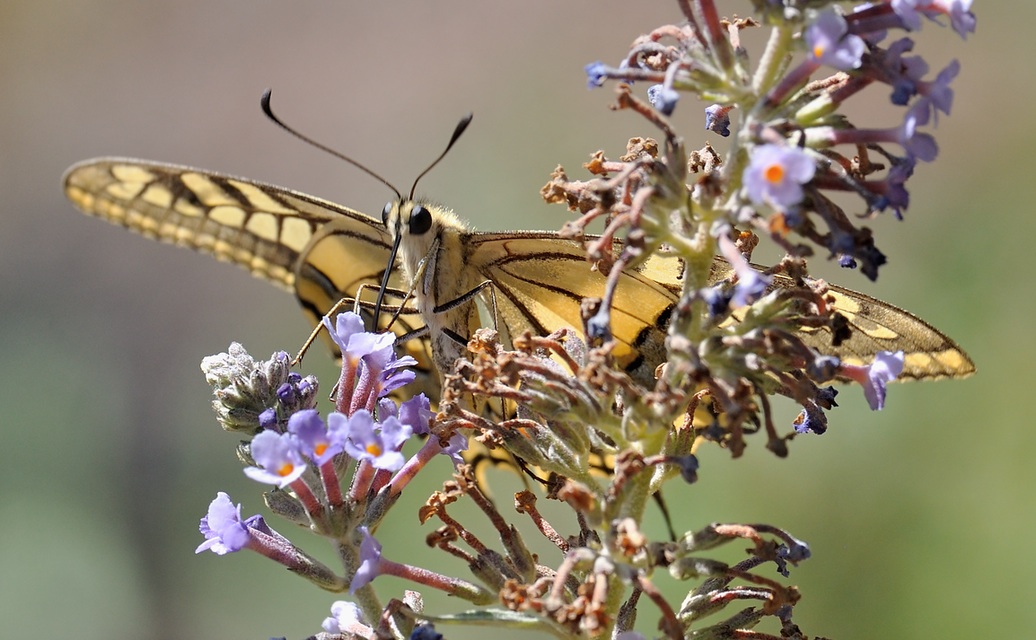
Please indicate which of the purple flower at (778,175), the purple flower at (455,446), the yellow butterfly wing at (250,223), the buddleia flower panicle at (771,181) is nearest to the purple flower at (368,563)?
the purple flower at (455,446)

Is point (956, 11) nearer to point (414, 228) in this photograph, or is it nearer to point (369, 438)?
point (369, 438)

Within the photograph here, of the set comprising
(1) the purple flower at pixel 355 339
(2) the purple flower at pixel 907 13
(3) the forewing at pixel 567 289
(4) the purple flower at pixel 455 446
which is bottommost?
(4) the purple flower at pixel 455 446

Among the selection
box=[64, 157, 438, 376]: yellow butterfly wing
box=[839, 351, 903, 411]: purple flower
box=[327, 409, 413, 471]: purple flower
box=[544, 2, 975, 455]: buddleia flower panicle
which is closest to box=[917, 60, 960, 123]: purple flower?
box=[544, 2, 975, 455]: buddleia flower panicle

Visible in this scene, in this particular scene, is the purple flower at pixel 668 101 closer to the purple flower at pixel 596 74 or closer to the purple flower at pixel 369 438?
the purple flower at pixel 596 74

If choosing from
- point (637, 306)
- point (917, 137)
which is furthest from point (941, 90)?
point (637, 306)

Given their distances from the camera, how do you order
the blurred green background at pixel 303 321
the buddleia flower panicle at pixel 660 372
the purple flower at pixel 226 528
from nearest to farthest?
the buddleia flower panicle at pixel 660 372 < the purple flower at pixel 226 528 < the blurred green background at pixel 303 321

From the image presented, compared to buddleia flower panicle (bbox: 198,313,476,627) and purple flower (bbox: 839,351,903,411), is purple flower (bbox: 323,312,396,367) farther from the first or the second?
purple flower (bbox: 839,351,903,411)
